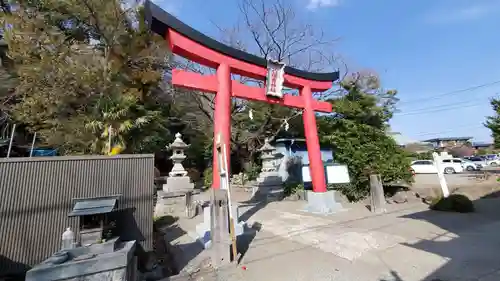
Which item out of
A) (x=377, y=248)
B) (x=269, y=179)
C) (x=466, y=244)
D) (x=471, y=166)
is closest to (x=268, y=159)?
(x=269, y=179)

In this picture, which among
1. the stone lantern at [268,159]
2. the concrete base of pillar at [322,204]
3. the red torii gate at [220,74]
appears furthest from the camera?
the stone lantern at [268,159]

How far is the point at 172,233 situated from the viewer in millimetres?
7328

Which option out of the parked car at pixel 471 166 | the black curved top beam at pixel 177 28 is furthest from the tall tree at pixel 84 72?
the parked car at pixel 471 166

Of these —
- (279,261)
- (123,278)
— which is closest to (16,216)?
(123,278)

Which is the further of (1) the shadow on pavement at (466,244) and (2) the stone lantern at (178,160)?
(2) the stone lantern at (178,160)

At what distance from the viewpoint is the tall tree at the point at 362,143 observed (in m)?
11.1

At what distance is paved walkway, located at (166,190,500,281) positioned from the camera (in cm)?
399

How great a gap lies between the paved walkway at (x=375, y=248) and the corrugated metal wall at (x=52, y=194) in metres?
2.31

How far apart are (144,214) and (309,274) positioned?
327 cm

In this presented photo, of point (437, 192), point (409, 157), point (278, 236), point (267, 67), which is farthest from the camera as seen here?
point (409, 157)

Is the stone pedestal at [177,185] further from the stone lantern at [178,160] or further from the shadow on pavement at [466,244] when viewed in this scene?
the shadow on pavement at [466,244]

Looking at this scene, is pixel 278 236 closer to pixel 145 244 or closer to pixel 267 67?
pixel 145 244

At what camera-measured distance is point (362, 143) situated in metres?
11.6

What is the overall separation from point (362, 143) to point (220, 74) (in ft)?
25.8
